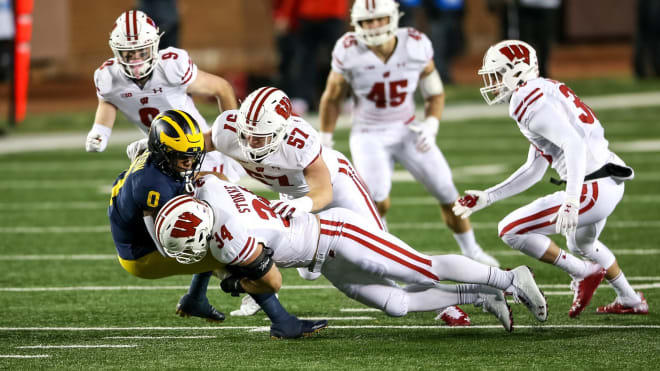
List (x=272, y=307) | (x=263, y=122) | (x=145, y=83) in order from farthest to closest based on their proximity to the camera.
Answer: (x=145, y=83) < (x=263, y=122) < (x=272, y=307)

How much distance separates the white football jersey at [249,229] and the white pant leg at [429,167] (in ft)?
6.70

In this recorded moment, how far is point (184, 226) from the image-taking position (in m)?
4.92

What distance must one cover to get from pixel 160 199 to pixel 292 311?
1186 millimetres

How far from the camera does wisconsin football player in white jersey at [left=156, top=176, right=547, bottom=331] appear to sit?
199 inches

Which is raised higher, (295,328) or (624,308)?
(295,328)

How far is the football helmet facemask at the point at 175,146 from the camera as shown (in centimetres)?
527

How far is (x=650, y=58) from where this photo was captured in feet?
56.2

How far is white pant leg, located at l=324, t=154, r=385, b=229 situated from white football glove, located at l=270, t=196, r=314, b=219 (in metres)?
0.54

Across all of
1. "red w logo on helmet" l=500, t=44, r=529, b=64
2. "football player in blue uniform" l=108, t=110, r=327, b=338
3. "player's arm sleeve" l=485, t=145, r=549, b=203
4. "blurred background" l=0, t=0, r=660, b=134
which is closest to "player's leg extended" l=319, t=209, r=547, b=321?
"football player in blue uniform" l=108, t=110, r=327, b=338

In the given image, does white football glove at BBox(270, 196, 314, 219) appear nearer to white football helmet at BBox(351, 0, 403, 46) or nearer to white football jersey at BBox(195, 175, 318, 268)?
white football jersey at BBox(195, 175, 318, 268)

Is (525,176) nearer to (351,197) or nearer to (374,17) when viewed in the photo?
(351,197)

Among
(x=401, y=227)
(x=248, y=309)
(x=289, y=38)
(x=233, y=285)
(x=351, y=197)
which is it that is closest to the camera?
(x=233, y=285)

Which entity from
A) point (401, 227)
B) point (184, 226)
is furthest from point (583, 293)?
point (401, 227)

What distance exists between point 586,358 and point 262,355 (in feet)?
4.39
